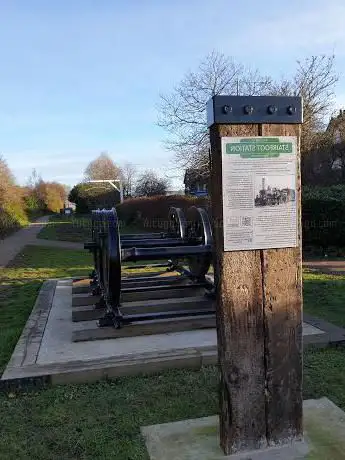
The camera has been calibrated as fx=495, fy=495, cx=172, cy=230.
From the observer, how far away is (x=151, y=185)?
39375 mm

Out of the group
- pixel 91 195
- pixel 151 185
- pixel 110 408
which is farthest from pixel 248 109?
pixel 91 195

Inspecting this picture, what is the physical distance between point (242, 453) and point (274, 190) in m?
1.49

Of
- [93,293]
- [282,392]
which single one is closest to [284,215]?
[282,392]

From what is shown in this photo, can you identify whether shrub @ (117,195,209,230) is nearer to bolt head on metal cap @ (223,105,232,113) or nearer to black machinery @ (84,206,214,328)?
black machinery @ (84,206,214,328)

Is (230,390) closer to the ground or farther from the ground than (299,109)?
closer to the ground

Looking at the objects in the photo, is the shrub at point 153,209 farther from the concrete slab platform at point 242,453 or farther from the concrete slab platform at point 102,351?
the concrete slab platform at point 242,453

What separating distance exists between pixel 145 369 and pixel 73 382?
0.60 meters

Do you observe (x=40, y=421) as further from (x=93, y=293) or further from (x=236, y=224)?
(x=93, y=293)

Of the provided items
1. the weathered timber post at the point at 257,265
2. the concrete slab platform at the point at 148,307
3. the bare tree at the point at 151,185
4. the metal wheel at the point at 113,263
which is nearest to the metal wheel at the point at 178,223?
the concrete slab platform at the point at 148,307

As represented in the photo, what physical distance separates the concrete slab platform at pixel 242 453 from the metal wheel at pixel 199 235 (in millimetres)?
3056

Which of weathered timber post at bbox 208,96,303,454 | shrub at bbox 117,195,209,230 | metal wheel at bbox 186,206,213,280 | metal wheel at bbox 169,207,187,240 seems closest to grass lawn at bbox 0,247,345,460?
weathered timber post at bbox 208,96,303,454

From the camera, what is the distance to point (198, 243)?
6.67m

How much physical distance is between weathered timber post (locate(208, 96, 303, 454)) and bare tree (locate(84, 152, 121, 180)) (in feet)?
162

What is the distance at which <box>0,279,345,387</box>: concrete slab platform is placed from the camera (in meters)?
4.09
